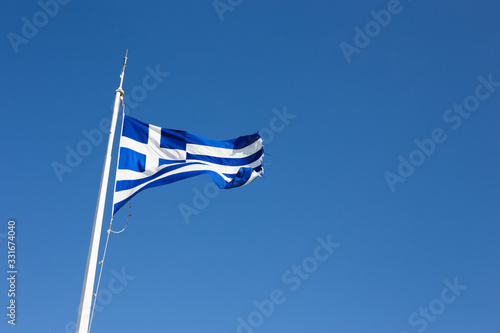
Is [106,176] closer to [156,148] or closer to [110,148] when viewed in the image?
[110,148]

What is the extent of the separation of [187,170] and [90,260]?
14.9ft

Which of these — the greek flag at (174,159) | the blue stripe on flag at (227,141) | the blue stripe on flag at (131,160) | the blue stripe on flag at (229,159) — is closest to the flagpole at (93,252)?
the greek flag at (174,159)

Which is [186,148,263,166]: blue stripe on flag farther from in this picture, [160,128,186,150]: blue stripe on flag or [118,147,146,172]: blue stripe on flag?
[118,147,146,172]: blue stripe on flag

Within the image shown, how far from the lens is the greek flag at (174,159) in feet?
42.7

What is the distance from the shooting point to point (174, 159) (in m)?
14.3

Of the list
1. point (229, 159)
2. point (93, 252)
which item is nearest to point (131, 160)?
point (93, 252)

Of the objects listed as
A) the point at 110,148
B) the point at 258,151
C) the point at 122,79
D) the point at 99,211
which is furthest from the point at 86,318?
the point at 258,151

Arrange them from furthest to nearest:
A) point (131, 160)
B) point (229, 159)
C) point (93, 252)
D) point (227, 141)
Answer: point (227, 141) → point (229, 159) → point (131, 160) → point (93, 252)

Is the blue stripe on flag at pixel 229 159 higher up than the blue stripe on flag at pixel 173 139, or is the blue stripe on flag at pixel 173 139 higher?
the blue stripe on flag at pixel 173 139

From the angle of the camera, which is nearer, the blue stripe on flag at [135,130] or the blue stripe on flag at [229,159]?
the blue stripe on flag at [135,130]

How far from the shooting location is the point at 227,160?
15.6 metres

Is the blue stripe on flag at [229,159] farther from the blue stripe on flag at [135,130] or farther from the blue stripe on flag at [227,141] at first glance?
the blue stripe on flag at [135,130]

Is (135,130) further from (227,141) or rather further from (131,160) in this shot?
(227,141)

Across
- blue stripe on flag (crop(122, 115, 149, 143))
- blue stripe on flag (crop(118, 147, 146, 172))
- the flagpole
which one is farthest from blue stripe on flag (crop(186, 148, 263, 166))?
the flagpole
